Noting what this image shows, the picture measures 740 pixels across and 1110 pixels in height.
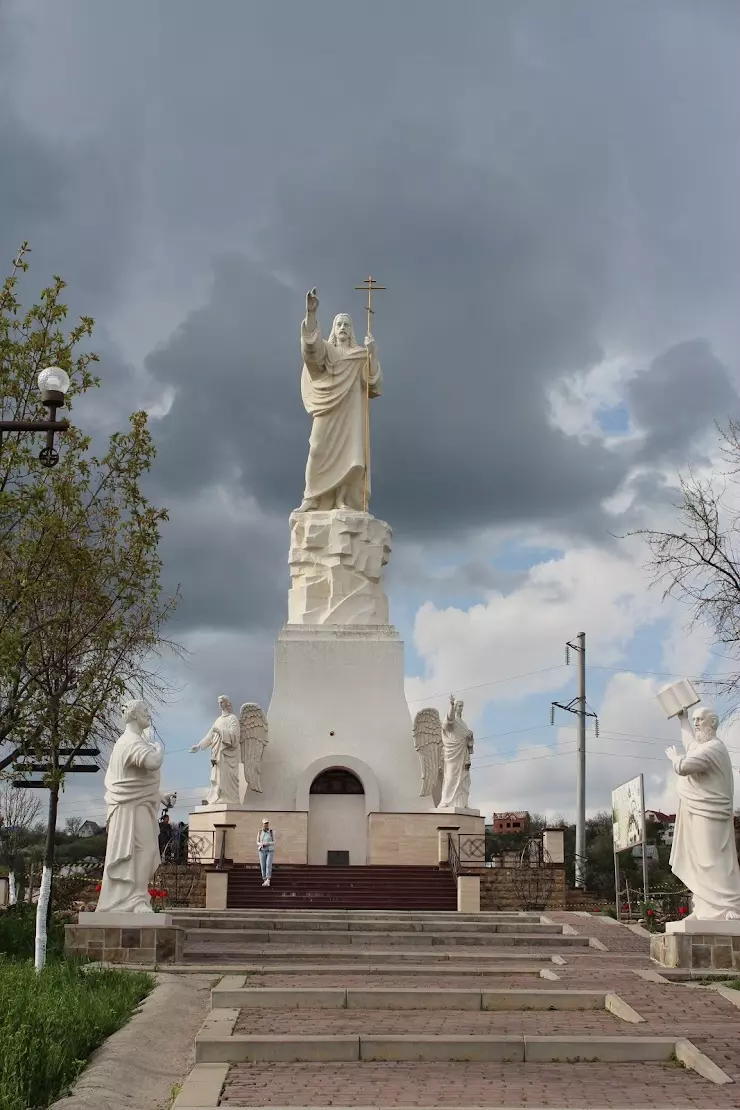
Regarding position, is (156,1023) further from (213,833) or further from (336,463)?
(336,463)

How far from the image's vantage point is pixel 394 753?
2934cm

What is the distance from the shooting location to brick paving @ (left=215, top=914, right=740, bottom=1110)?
795 cm

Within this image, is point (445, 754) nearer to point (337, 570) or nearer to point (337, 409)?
Answer: point (337, 570)

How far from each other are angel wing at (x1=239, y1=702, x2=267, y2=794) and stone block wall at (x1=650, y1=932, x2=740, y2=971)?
1499 cm

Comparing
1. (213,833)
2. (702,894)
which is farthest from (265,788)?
(702,894)

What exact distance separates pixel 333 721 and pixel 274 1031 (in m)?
19.6

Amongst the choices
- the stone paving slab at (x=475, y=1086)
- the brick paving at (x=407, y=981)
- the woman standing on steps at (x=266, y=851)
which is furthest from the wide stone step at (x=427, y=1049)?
the woman standing on steps at (x=266, y=851)

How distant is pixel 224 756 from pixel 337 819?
3.09 metres

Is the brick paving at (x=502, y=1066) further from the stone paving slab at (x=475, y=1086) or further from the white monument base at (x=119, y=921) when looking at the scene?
the white monument base at (x=119, y=921)

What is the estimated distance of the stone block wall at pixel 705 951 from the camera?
571 inches

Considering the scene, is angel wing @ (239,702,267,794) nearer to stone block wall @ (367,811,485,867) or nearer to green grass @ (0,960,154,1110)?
stone block wall @ (367,811,485,867)

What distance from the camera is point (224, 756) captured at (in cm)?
2783

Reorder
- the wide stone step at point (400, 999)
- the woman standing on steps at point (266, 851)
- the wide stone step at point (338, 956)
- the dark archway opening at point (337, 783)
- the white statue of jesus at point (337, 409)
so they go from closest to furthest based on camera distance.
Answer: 1. the wide stone step at point (400, 999)
2. the wide stone step at point (338, 956)
3. the woman standing on steps at point (266, 851)
4. the dark archway opening at point (337, 783)
5. the white statue of jesus at point (337, 409)

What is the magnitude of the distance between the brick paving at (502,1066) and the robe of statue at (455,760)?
14147mm
